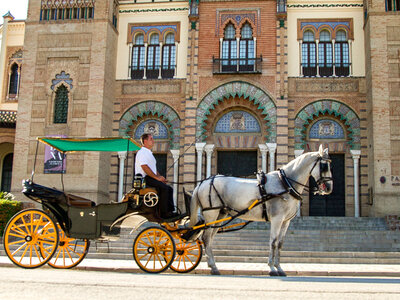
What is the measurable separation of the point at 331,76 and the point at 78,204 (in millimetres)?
13942

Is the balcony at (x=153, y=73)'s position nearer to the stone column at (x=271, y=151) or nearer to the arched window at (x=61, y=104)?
the arched window at (x=61, y=104)

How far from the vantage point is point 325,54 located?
65.9 ft

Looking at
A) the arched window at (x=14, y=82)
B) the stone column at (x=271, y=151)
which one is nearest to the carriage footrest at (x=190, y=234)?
the stone column at (x=271, y=151)

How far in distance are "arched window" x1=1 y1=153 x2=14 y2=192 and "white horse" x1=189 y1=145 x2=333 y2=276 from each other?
54.9ft

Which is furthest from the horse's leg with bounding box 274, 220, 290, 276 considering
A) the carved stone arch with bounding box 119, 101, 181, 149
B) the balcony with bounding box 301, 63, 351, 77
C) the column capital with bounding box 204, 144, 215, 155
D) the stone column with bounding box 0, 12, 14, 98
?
the stone column with bounding box 0, 12, 14, 98

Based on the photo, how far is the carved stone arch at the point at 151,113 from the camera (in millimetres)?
20109

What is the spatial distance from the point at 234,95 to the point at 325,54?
4.09 metres

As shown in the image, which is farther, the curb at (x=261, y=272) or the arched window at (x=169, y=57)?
the arched window at (x=169, y=57)

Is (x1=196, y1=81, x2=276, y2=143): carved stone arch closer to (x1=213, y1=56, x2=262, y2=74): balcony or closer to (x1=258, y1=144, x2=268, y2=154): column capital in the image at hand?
(x1=258, y1=144, x2=268, y2=154): column capital

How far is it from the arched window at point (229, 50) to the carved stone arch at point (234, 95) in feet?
2.45

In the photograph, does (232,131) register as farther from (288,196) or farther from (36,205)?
(288,196)

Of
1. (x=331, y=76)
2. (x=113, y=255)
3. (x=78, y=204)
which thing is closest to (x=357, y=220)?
(x=331, y=76)

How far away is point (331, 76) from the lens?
1972cm

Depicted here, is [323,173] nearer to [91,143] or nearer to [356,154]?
[91,143]
